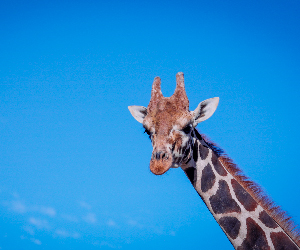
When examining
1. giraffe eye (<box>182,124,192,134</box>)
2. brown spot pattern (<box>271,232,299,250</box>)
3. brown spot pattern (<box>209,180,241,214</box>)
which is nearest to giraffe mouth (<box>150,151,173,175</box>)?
giraffe eye (<box>182,124,192,134</box>)

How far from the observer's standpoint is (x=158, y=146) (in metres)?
3.53

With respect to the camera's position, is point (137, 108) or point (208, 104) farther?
point (137, 108)

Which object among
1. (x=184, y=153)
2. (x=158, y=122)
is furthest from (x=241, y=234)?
(x=158, y=122)

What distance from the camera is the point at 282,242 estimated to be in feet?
11.7

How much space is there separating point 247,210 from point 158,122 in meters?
1.62

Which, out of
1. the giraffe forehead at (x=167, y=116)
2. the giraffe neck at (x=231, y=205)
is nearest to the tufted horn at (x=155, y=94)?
the giraffe forehead at (x=167, y=116)

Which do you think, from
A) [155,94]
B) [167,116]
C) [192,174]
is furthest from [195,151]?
[155,94]

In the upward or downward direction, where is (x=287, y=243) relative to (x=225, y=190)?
downward

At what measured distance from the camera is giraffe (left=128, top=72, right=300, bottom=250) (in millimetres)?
3584

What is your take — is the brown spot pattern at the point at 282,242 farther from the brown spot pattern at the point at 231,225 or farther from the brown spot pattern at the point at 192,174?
the brown spot pattern at the point at 192,174

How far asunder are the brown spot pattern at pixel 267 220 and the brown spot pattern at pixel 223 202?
11.5 inches

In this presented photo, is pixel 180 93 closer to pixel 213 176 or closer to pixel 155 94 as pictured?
pixel 155 94

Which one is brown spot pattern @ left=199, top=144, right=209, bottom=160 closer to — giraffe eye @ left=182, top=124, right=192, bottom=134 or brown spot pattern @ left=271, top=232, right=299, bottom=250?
giraffe eye @ left=182, top=124, right=192, bottom=134

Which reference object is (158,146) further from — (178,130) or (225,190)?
(225,190)
